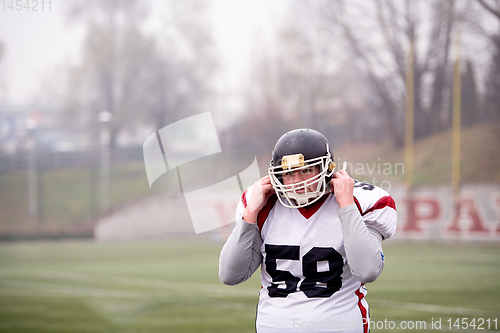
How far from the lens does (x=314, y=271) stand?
2.14 meters

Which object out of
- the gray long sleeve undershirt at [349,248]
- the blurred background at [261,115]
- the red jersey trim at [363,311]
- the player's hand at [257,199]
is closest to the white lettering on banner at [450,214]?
the blurred background at [261,115]

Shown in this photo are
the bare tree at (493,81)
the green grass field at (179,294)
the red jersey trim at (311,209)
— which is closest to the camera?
the red jersey trim at (311,209)

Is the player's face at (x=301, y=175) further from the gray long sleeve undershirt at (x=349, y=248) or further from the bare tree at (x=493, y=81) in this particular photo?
the bare tree at (x=493, y=81)

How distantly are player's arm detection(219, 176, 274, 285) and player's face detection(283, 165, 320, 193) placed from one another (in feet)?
0.27

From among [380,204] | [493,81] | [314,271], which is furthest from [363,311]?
[493,81]

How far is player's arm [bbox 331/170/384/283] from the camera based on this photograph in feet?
6.63

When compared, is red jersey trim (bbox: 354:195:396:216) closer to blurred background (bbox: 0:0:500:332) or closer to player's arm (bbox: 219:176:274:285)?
Answer: player's arm (bbox: 219:176:274:285)

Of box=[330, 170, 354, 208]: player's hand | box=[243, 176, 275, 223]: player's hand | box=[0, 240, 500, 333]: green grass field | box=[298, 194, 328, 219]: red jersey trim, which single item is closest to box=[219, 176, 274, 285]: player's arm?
box=[243, 176, 275, 223]: player's hand

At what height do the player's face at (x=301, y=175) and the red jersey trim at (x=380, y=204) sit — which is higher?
the player's face at (x=301, y=175)

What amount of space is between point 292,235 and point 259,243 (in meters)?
0.17

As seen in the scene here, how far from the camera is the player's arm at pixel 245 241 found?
7.09 ft

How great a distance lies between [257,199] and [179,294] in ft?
18.1

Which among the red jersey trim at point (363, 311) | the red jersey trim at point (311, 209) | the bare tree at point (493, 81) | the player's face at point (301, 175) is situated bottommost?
the red jersey trim at point (363, 311)

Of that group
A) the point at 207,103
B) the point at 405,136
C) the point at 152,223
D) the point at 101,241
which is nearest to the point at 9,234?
the point at 101,241
